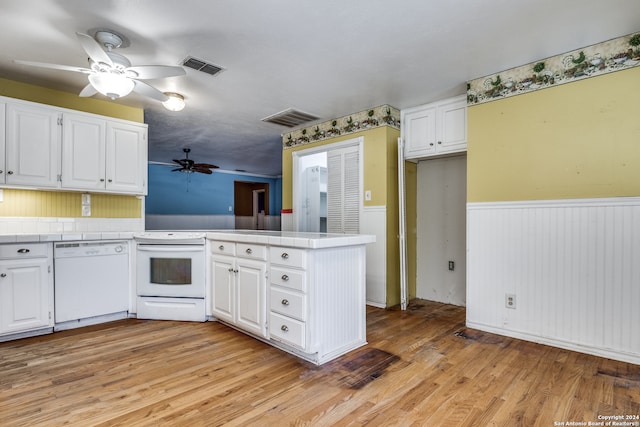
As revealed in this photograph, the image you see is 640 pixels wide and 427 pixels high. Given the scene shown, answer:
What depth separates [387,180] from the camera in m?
3.93

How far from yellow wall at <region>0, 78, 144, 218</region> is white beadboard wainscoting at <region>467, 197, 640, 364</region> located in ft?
12.4

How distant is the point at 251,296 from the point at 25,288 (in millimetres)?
1907

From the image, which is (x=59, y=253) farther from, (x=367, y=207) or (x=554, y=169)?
Answer: (x=554, y=169)

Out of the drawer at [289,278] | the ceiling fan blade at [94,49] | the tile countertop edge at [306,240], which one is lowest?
the drawer at [289,278]

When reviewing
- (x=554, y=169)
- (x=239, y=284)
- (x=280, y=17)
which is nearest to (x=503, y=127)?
(x=554, y=169)

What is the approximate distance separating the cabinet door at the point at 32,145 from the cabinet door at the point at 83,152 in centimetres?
7

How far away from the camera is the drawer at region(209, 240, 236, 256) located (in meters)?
2.99

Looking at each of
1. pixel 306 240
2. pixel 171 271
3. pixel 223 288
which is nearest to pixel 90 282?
pixel 171 271

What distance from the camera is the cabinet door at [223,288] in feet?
9.84

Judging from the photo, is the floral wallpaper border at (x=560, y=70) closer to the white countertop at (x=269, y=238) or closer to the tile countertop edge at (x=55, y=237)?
the white countertop at (x=269, y=238)

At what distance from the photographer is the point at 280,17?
7.16 ft

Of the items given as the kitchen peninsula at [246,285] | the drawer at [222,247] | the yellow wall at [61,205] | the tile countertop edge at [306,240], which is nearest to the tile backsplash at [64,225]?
the yellow wall at [61,205]

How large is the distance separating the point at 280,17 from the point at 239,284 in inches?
→ 82.0

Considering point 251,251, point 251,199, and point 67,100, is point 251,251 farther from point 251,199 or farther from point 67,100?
point 251,199
